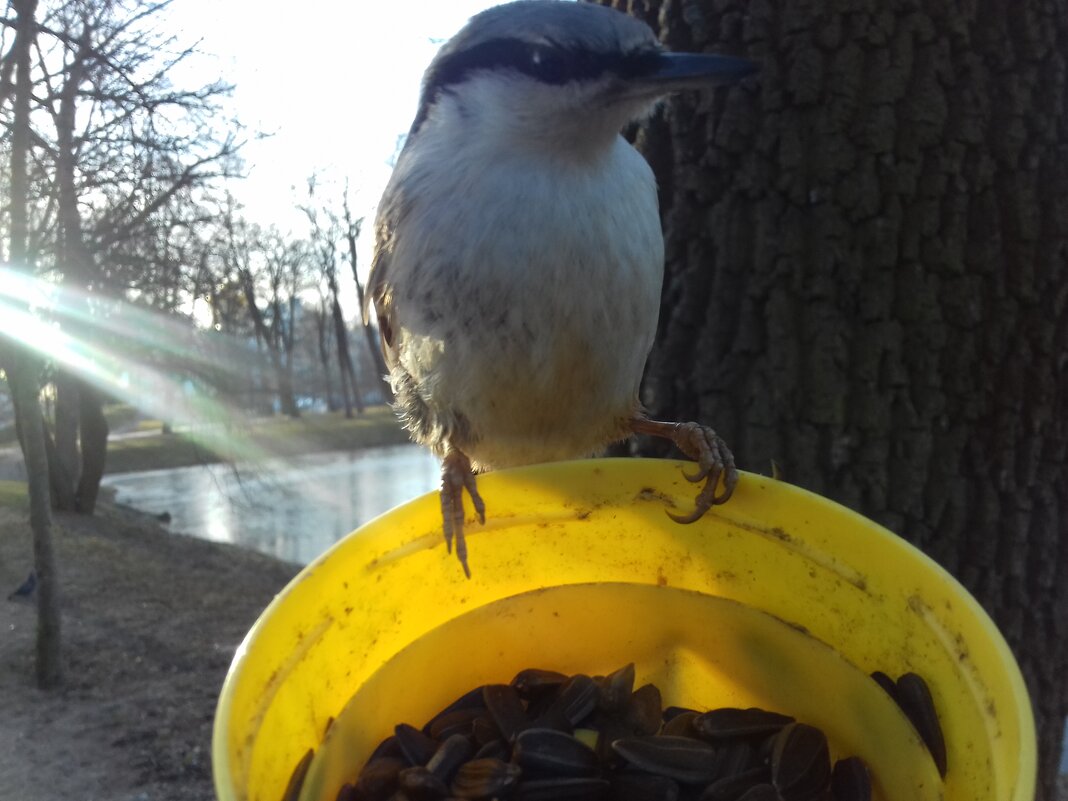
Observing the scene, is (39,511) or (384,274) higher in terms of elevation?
(384,274)

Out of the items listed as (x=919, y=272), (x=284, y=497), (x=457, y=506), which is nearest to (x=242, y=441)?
(x=284, y=497)

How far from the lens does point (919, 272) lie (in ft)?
6.22

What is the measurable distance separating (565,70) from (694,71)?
19 cm

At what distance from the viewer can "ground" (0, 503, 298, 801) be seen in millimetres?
4523

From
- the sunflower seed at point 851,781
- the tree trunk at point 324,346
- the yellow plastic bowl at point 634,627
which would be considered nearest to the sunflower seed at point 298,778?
the yellow plastic bowl at point 634,627

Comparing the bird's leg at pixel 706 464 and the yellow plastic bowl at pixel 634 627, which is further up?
the bird's leg at pixel 706 464

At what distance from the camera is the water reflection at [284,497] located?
34.3 ft

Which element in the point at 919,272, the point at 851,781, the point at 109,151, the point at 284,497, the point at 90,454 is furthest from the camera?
Answer: the point at 284,497

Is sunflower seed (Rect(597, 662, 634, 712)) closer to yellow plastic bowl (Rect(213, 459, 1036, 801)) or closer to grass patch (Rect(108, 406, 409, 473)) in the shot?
yellow plastic bowl (Rect(213, 459, 1036, 801))

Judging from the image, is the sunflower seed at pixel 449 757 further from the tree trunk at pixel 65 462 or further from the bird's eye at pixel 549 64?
the tree trunk at pixel 65 462

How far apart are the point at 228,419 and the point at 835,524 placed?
7.13 metres

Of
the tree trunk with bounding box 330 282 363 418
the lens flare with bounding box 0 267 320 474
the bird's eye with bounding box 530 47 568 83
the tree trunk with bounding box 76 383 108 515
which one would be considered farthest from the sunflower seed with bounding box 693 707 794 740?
the tree trunk with bounding box 330 282 363 418

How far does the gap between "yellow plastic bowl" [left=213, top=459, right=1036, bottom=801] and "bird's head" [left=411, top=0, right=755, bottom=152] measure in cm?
54

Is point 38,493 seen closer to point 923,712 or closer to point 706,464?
point 706,464
